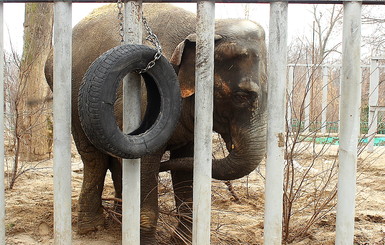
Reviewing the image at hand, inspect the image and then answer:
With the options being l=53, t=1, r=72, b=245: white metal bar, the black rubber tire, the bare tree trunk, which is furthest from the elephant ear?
the bare tree trunk

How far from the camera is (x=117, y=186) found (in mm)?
4980

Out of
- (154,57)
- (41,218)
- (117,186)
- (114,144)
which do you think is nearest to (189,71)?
(154,57)

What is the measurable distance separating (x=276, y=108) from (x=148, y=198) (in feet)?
5.37

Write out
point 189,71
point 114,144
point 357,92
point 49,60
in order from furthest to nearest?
point 49,60 < point 189,71 < point 357,92 < point 114,144

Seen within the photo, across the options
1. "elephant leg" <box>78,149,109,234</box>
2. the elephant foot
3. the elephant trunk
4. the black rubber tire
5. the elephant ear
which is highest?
the elephant ear

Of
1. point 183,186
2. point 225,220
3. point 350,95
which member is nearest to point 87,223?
point 183,186

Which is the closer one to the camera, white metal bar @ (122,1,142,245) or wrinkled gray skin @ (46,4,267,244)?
white metal bar @ (122,1,142,245)

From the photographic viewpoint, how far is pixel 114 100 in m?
2.58

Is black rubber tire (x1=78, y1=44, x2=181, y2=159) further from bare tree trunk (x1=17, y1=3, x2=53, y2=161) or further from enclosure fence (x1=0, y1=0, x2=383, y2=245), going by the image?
bare tree trunk (x1=17, y1=3, x2=53, y2=161)

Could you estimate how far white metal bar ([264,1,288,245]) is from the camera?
2635 millimetres

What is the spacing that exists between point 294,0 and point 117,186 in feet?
10.0

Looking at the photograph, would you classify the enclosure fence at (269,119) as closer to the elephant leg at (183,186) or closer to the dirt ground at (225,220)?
the dirt ground at (225,220)

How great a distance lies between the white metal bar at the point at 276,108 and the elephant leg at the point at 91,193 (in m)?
2.49

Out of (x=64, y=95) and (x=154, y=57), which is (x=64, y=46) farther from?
(x=154, y=57)
